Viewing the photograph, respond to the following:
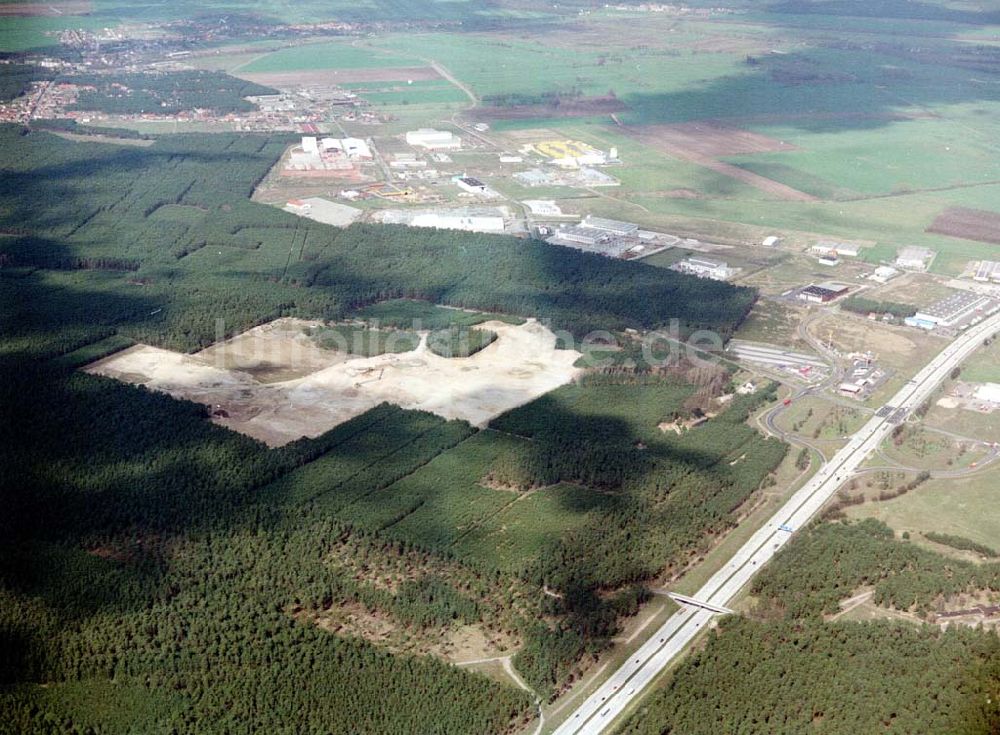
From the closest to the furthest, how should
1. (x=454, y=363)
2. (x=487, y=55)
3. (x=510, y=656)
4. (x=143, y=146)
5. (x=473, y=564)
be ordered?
(x=510, y=656)
(x=473, y=564)
(x=454, y=363)
(x=143, y=146)
(x=487, y=55)

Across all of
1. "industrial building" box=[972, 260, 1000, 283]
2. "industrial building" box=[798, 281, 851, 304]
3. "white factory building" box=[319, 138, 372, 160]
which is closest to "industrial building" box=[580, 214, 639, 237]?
"industrial building" box=[798, 281, 851, 304]

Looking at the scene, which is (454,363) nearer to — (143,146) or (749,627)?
(749,627)

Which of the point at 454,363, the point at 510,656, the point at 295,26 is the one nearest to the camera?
the point at 510,656

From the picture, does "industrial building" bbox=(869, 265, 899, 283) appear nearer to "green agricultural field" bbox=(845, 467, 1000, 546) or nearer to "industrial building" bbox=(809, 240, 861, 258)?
"industrial building" bbox=(809, 240, 861, 258)

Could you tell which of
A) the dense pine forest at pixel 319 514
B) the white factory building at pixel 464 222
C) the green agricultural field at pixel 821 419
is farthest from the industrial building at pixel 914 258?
the white factory building at pixel 464 222

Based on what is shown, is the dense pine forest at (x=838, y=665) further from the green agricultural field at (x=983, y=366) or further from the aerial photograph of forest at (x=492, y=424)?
the green agricultural field at (x=983, y=366)

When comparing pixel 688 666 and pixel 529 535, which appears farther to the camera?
pixel 529 535

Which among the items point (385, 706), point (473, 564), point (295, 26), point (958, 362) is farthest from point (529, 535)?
point (295, 26)

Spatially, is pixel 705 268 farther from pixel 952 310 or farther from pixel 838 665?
pixel 838 665
